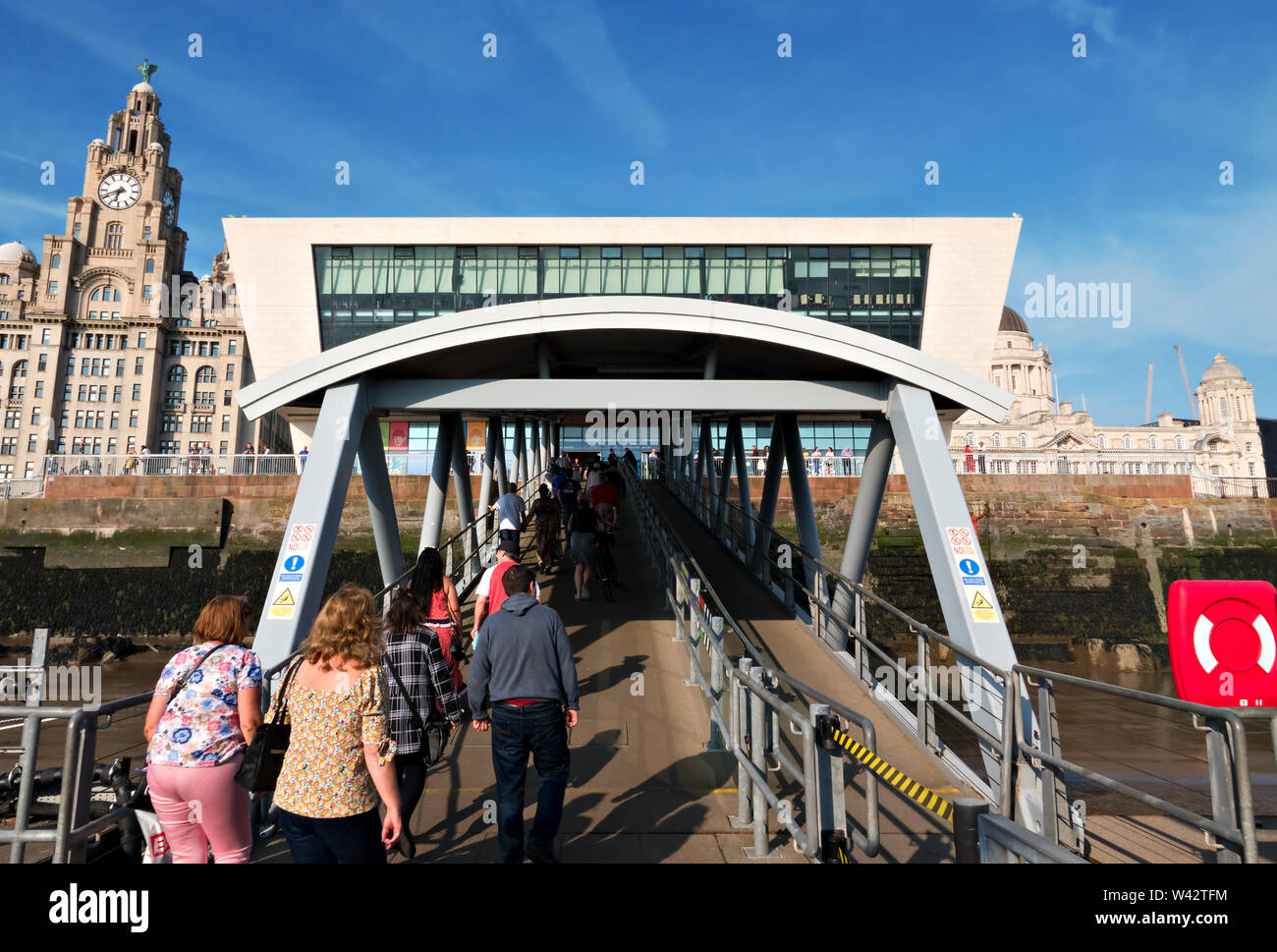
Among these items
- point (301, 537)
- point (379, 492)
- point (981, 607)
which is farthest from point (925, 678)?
point (379, 492)

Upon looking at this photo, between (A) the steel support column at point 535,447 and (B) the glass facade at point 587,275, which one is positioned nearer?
(A) the steel support column at point 535,447

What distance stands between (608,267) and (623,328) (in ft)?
93.6

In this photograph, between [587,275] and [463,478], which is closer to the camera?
[463,478]

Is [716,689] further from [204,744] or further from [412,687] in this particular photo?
[204,744]

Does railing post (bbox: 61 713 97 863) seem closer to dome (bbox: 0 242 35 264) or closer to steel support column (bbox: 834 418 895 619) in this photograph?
steel support column (bbox: 834 418 895 619)

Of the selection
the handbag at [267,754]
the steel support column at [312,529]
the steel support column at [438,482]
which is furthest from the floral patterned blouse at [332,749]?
the steel support column at [438,482]

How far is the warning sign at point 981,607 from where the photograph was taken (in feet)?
22.8

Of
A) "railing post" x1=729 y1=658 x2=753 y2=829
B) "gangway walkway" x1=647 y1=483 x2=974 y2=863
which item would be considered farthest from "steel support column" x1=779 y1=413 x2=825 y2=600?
"railing post" x1=729 y1=658 x2=753 y2=829

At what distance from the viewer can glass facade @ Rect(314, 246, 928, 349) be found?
35.2 metres

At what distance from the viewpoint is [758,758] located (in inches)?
184

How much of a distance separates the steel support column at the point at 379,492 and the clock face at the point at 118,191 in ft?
337

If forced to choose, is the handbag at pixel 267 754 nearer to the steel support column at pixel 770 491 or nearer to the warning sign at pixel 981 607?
the warning sign at pixel 981 607
